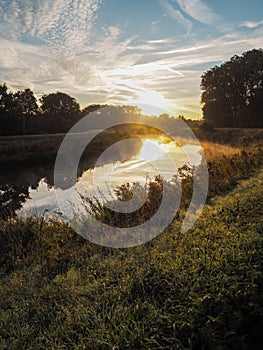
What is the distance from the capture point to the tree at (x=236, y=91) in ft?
165

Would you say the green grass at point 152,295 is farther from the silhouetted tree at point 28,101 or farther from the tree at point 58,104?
the tree at point 58,104

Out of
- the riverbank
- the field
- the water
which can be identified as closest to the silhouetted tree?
the riverbank

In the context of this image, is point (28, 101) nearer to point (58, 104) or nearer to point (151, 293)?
point (58, 104)

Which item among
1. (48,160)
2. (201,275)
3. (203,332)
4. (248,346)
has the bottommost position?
(248,346)

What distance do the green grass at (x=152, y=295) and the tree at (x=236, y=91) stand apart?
153 feet

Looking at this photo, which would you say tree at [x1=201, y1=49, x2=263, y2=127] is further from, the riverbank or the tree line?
the riverbank

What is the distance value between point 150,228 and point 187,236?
1.42m

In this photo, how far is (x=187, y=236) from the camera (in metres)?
5.96

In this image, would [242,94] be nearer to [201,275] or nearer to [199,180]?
[199,180]

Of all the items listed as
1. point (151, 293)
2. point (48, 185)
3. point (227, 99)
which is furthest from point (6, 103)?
point (151, 293)

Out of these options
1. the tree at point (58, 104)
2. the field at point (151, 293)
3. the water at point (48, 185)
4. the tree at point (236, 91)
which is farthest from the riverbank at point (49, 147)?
the tree at point (58, 104)

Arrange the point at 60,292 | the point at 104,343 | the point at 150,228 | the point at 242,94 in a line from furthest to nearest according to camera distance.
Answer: the point at 242,94, the point at 150,228, the point at 60,292, the point at 104,343

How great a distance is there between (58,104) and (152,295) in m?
72.8

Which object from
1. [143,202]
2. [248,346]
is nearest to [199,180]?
[143,202]
